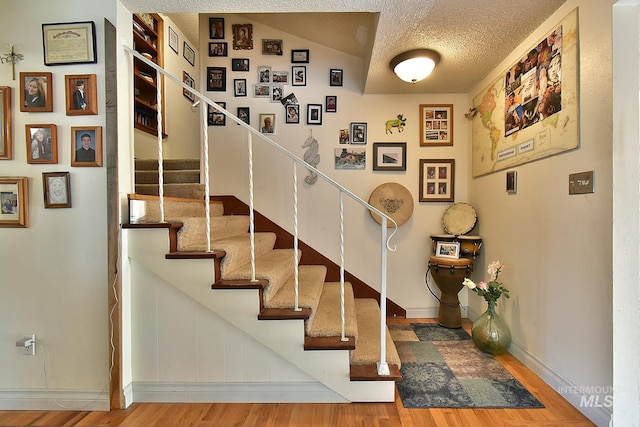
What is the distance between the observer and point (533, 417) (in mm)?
1396

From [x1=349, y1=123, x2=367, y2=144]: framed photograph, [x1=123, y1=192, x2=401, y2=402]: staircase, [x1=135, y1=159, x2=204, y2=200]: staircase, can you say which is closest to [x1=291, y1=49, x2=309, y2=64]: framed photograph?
[x1=349, y1=123, x2=367, y2=144]: framed photograph

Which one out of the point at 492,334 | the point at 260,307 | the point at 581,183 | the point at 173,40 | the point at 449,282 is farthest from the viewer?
the point at 173,40

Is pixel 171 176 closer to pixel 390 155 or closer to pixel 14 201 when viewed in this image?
pixel 14 201

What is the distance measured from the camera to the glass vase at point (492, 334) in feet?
6.37

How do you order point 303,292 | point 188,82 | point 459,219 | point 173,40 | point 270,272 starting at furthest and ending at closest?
point 188,82
point 173,40
point 459,219
point 303,292
point 270,272

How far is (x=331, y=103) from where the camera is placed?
104 inches

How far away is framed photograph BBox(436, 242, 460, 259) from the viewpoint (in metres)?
2.38

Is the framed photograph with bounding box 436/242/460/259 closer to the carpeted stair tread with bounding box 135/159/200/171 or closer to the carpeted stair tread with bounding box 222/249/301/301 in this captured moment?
the carpeted stair tread with bounding box 222/249/301/301

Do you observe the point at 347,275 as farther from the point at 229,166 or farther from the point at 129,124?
the point at 129,124

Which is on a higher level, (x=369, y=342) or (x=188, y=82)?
(x=188, y=82)

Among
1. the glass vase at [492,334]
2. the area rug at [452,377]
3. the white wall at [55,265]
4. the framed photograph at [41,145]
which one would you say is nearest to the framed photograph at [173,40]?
the white wall at [55,265]

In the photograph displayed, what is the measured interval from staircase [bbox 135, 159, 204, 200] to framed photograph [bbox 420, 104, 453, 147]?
2.15 metres

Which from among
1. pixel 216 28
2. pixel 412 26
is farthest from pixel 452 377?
pixel 216 28

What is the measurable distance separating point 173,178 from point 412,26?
2.27 meters
